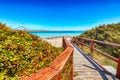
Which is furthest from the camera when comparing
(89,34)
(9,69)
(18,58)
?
(89,34)

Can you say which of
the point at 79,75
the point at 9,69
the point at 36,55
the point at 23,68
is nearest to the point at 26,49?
the point at 36,55

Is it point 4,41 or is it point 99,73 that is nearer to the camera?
point 4,41

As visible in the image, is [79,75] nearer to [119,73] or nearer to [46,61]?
[119,73]

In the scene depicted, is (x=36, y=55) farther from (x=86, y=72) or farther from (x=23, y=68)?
(x=86, y=72)

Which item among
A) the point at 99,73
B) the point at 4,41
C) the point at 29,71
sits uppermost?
the point at 4,41

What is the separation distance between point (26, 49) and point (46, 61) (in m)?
0.36

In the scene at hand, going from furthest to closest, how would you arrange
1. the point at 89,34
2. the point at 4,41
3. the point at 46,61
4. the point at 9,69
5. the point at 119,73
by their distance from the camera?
the point at 89,34 < the point at 119,73 < the point at 46,61 < the point at 4,41 < the point at 9,69

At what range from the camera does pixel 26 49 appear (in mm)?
1936


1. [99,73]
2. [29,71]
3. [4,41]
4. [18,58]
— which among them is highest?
[4,41]

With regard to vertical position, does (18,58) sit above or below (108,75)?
above

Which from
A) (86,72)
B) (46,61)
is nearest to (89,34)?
(86,72)

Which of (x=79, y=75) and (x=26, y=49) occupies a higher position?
(x=26, y=49)

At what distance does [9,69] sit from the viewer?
5.08 ft

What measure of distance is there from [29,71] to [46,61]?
19.2 inches
